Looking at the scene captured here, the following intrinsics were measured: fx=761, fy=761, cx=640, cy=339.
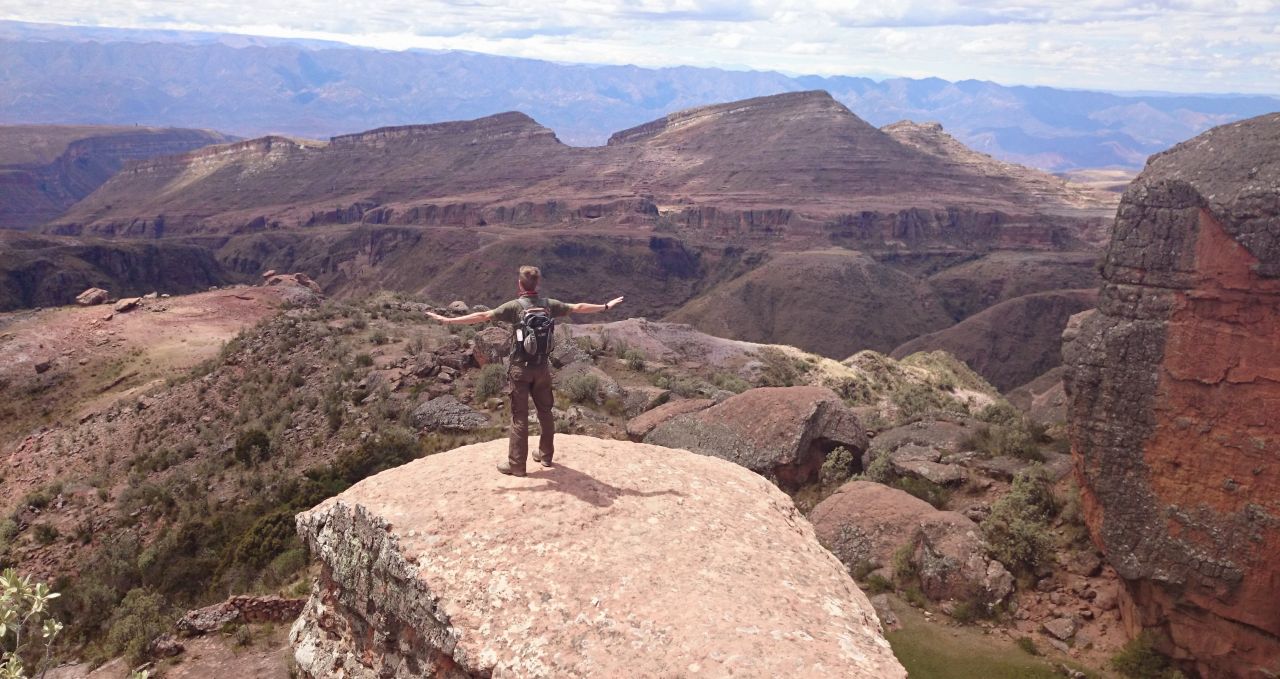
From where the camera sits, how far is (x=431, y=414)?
2042 centimetres

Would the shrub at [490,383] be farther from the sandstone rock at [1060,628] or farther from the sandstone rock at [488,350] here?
the sandstone rock at [1060,628]

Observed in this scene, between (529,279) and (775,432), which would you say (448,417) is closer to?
(775,432)

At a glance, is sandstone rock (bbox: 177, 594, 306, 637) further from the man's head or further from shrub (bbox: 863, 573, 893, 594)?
shrub (bbox: 863, 573, 893, 594)

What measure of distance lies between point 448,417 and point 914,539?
11903 millimetres

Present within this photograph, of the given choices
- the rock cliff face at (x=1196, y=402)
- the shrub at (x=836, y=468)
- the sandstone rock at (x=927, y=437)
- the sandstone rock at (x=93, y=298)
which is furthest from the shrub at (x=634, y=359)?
the sandstone rock at (x=93, y=298)

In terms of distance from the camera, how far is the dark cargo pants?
9094 mm

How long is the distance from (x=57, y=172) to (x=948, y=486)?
198 m

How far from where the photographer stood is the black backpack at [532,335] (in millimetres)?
8883

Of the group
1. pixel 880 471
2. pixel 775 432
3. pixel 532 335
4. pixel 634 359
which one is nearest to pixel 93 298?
pixel 634 359

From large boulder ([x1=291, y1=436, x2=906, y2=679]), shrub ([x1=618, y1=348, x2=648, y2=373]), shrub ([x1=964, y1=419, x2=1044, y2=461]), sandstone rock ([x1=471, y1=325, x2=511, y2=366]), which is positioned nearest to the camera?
large boulder ([x1=291, y1=436, x2=906, y2=679])

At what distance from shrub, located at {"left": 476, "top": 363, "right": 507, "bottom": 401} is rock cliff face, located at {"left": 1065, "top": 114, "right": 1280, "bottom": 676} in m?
14.4

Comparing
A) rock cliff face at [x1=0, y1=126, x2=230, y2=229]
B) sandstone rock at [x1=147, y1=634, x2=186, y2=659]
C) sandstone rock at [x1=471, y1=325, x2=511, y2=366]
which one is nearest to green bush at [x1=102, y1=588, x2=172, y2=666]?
sandstone rock at [x1=147, y1=634, x2=186, y2=659]

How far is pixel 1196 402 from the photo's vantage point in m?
11.9

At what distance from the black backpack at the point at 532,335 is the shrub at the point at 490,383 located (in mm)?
12481
